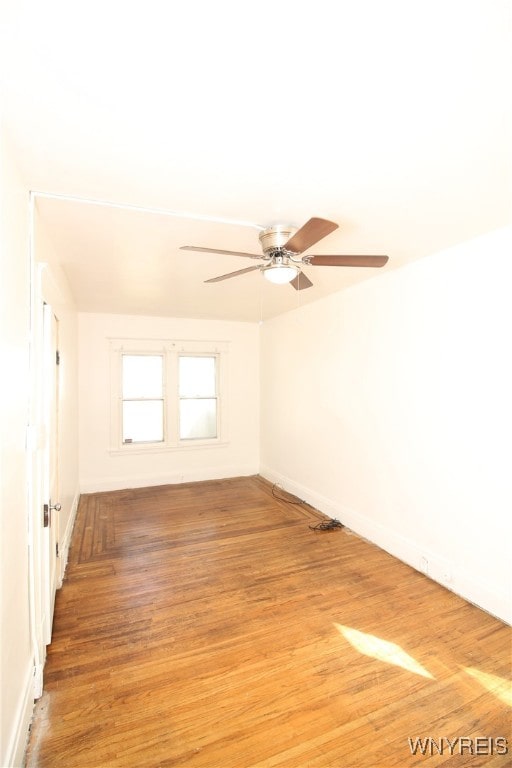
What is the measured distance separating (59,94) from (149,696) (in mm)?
2665

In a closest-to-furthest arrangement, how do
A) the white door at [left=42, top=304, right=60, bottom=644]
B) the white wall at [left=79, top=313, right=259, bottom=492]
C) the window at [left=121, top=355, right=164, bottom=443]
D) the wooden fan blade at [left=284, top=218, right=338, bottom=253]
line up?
the wooden fan blade at [left=284, top=218, right=338, bottom=253] → the white door at [left=42, top=304, right=60, bottom=644] → the white wall at [left=79, top=313, right=259, bottom=492] → the window at [left=121, top=355, right=164, bottom=443]

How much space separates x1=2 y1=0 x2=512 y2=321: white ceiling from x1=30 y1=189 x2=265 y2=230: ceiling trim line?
0.04 feet

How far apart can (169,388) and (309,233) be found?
4157 millimetres

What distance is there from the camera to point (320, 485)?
176 inches

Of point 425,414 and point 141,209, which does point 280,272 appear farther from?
point 425,414

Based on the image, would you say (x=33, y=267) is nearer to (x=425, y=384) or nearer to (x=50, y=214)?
(x=50, y=214)

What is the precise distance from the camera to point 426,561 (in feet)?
9.82

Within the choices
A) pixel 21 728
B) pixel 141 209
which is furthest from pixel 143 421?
Answer: pixel 21 728

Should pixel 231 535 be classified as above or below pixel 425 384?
below

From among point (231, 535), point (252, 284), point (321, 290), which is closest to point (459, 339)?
point (321, 290)

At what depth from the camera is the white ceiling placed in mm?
1042

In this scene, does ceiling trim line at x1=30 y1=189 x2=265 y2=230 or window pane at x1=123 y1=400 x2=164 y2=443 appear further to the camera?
window pane at x1=123 y1=400 x2=164 y2=443

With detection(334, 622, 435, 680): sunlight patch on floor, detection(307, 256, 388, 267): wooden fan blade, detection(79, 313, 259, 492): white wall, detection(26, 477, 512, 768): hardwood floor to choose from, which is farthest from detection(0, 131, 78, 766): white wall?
detection(79, 313, 259, 492): white wall

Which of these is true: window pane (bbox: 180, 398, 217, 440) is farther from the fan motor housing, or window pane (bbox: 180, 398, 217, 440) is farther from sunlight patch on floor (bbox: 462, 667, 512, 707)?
sunlight patch on floor (bbox: 462, 667, 512, 707)
